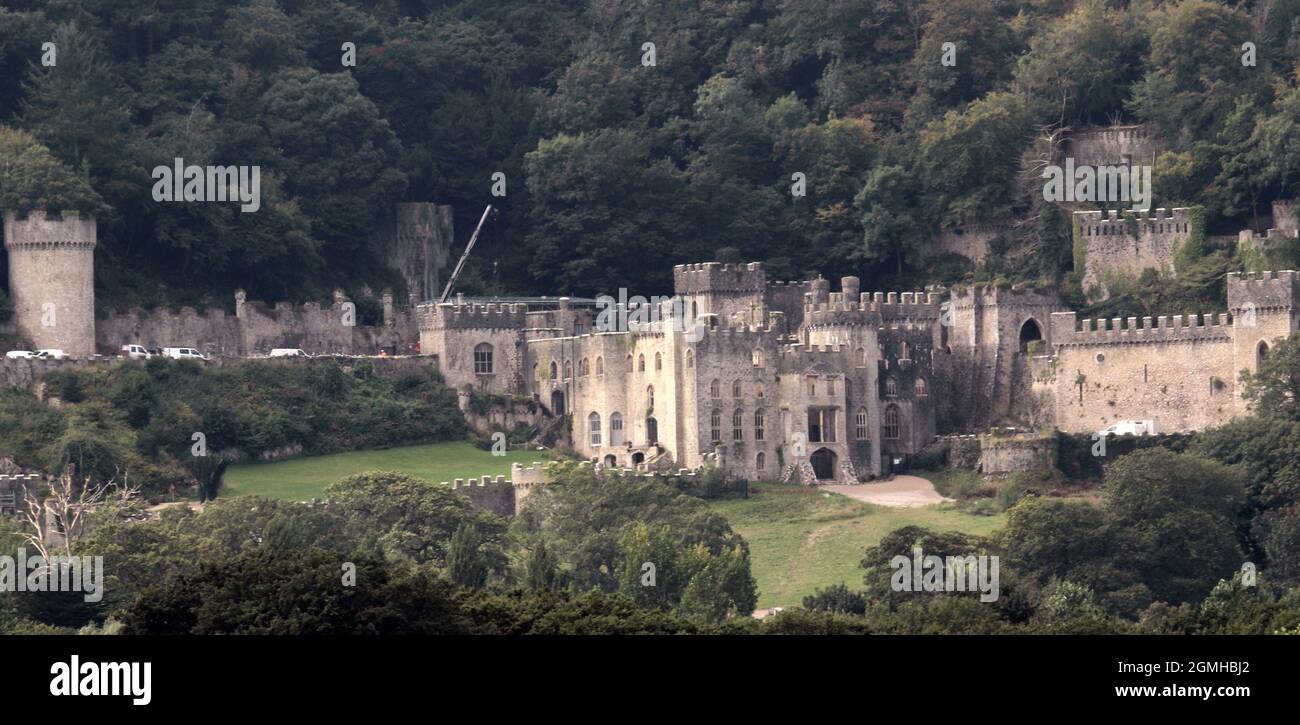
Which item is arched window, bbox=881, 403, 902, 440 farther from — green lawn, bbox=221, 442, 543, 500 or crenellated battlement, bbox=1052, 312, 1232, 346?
green lawn, bbox=221, 442, 543, 500

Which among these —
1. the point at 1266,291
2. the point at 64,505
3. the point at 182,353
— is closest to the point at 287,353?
the point at 182,353

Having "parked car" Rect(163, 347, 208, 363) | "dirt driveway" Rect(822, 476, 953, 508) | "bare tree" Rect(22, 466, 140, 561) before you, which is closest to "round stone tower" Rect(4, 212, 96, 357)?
"parked car" Rect(163, 347, 208, 363)

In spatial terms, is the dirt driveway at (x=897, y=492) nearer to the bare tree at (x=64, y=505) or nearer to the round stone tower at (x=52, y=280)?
the bare tree at (x=64, y=505)

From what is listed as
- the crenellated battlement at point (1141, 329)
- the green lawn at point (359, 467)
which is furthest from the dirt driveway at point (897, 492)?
the green lawn at point (359, 467)

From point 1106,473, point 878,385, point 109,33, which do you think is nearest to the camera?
point 1106,473

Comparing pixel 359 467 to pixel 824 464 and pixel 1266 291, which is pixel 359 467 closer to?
pixel 824 464
